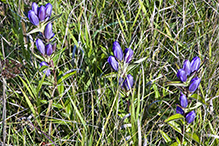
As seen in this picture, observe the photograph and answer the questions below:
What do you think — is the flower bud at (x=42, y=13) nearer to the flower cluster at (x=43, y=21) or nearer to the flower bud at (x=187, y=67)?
the flower cluster at (x=43, y=21)

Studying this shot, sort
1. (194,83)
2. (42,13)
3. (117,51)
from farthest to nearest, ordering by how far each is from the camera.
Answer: (42,13), (117,51), (194,83)

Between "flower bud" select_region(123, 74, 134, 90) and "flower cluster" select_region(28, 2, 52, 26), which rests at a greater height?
"flower cluster" select_region(28, 2, 52, 26)

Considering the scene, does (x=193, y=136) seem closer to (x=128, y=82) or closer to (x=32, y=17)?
(x=128, y=82)

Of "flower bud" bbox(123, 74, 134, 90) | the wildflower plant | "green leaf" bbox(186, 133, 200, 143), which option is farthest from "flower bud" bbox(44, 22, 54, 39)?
"green leaf" bbox(186, 133, 200, 143)

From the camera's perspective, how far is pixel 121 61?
1478mm

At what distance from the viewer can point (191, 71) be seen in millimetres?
1341

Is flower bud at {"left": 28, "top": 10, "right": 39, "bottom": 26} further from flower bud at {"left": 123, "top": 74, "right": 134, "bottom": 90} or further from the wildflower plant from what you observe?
the wildflower plant

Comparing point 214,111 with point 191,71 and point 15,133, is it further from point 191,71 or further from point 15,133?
point 15,133

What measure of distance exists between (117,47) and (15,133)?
2.86ft

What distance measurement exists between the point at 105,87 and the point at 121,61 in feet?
0.67

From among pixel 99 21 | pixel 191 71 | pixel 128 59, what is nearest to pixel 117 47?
pixel 128 59

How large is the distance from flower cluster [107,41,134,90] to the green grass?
0.18 feet

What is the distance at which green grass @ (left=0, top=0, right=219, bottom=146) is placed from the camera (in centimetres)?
142

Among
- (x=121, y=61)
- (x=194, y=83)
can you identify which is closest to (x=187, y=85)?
(x=194, y=83)
